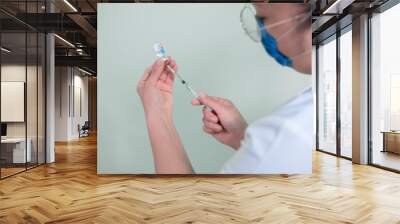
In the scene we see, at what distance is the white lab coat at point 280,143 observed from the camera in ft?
21.8

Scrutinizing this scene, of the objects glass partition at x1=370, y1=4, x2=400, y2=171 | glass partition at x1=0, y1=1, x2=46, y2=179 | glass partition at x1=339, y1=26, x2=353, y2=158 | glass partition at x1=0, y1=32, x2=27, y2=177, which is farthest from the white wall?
glass partition at x1=370, y1=4, x2=400, y2=171

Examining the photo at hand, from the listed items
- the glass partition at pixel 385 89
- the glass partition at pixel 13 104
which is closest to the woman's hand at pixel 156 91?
the glass partition at pixel 13 104

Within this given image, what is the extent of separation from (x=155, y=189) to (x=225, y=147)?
5.06ft

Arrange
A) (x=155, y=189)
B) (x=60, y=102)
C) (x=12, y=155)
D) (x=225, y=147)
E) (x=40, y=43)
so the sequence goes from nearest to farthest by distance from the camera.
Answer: (x=155, y=189), (x=225, y=147), (x=12, y=155), (x=40, y=43), (x=60, y=102)

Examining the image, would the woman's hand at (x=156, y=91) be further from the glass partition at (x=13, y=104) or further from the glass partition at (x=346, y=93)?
the glass partition at (x=346, y=93)

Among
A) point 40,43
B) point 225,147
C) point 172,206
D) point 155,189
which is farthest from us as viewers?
point 40,43

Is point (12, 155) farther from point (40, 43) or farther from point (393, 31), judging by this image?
point (393, 31)

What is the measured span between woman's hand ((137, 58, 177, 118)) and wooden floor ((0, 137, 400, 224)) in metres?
1.21

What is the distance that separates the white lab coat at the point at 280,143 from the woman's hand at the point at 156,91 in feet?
4.85

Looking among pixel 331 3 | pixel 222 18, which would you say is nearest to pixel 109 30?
pixel 222 18

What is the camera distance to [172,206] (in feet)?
15.2

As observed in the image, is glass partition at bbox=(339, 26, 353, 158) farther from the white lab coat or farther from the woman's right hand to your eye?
the woman's right hand

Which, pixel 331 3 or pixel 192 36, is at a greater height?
pixel 331 3

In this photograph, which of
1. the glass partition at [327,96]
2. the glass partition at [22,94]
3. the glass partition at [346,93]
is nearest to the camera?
the glass partition at [22,94]
